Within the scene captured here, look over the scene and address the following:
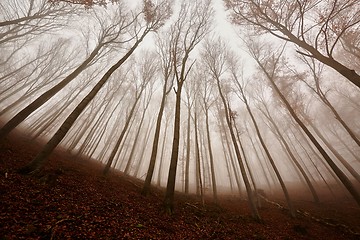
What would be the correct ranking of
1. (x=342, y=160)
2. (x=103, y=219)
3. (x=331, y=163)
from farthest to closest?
1. (x=342, y=160)
2. (x=331, y=163)
3. (x=103, y=219)

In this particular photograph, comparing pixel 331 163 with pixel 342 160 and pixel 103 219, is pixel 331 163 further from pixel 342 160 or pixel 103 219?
pixel 103 219

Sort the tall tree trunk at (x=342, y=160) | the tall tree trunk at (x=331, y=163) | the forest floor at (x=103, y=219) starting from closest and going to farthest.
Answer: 1. the forest floor at (x=103, y=219)
2. the tall tree trunk at (x=331, y=163)
3. the tall tree trunk at (x=342, y=160)

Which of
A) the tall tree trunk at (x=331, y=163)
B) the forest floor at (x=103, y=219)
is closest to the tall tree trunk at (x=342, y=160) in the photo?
the forest floor at (x=103, y=219)

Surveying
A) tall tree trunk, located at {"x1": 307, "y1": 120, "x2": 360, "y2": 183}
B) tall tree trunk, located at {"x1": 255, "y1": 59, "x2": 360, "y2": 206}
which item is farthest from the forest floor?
tall tree trunk, located at {"x1": 307, "y1": 120, "x2": 360, "y2": 183}

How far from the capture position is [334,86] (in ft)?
76.4

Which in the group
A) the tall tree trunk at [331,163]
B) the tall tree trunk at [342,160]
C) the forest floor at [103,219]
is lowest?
the forest floor at [103,219]

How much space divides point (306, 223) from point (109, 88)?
22254 mm

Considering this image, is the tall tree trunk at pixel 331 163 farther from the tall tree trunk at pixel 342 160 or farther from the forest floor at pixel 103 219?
the tall tree trunk at pixel 342 160

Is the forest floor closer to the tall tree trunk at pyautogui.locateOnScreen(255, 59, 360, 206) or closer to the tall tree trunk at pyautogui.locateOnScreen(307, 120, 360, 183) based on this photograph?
the tall tree trunk at pyautogui.locateOnScreen(255, 59, 360, 206)

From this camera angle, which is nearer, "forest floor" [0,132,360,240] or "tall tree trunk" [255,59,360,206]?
"forest floor" [0,132,360,240]

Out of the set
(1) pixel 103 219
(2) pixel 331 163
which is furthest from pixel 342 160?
(1) pixel 103 219

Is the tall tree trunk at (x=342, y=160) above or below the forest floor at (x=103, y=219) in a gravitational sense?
above

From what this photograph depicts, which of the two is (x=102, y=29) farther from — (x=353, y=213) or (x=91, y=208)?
(x=353, y=213)

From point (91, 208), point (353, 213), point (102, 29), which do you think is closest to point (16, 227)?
point (91, 208)
